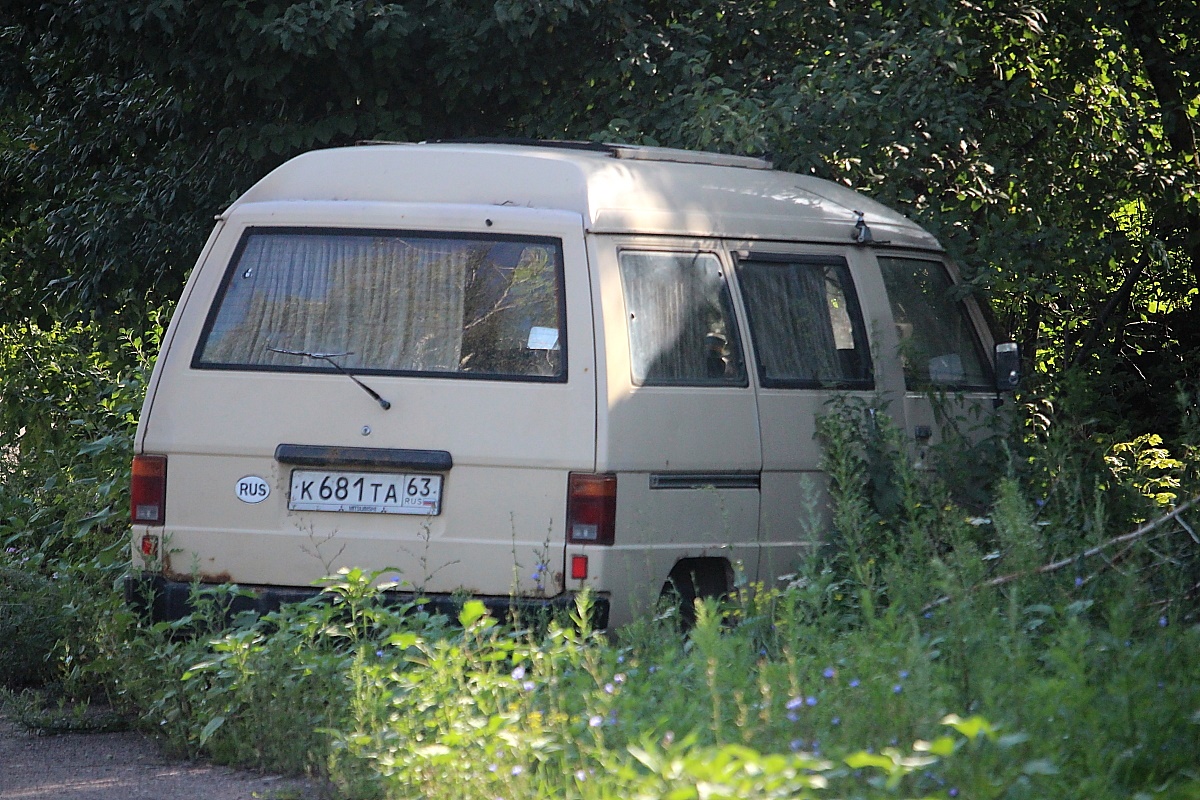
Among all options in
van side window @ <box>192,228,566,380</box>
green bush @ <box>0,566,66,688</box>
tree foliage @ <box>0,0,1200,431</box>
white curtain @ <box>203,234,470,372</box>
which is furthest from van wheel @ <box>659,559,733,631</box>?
green bush @ <box>0,566,66,688</box>

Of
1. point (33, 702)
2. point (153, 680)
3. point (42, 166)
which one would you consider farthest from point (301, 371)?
point (42, 166)

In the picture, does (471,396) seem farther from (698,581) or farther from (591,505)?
(698,581)

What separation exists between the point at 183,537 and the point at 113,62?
5.43m

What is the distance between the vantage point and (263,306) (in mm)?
5590

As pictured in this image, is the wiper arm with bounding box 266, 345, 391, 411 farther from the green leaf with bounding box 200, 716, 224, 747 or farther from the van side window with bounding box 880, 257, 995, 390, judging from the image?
the van side window with bounding box 880, 257, 995, 390

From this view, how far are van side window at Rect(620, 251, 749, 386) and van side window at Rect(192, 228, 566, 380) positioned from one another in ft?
0.99

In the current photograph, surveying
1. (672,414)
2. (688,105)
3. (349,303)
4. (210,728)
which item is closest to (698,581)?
(672,414)

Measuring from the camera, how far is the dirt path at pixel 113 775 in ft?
15.5

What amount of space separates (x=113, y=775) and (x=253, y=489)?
111 centimetres

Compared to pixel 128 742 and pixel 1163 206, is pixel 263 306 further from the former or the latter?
pixel 1163 206

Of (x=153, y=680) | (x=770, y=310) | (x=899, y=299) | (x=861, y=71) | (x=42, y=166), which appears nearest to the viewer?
(x=153, y=680)

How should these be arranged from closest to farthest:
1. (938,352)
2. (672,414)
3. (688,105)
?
(672,414), (938,352), (688,105)

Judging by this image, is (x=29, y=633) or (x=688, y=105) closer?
(x=29, y=633)

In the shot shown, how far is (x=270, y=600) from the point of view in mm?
5469
